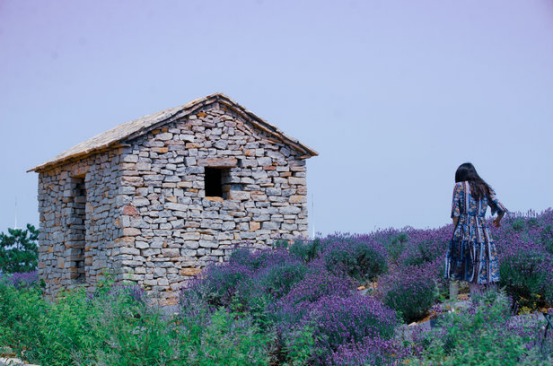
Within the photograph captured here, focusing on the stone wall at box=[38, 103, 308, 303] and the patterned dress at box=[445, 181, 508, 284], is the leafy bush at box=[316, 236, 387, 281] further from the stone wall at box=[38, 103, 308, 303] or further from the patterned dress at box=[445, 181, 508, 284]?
the patterned dress at box=[445, 181, 508, 284]

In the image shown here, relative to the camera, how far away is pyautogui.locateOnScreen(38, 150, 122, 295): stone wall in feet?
36.2

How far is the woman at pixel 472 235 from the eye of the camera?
668cm

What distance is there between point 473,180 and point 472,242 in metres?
0.69

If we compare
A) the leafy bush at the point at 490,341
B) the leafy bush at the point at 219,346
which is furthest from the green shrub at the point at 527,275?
the leafy bush at the point at 219,346

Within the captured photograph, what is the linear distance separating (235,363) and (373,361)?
1.27 m

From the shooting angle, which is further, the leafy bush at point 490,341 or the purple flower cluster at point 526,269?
the purple flower cluster at point 526,269

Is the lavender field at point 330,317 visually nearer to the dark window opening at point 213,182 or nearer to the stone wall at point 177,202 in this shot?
the stone wall at point 177,202

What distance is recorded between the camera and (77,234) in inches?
498

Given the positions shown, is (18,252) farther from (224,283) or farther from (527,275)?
(527,275)

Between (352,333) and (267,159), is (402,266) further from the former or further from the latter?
(267,159)

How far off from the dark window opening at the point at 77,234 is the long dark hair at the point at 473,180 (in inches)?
325

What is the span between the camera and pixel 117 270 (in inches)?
416

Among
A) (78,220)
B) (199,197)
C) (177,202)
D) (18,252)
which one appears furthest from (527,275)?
(18,252)

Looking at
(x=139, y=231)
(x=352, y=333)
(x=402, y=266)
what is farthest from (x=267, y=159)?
(x=352, y=333)
